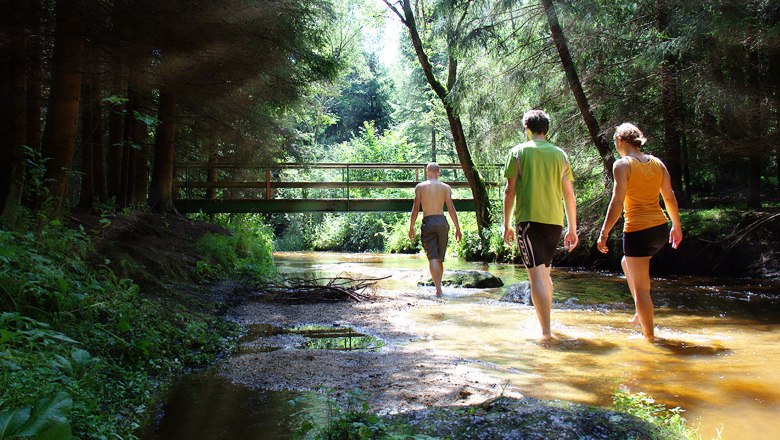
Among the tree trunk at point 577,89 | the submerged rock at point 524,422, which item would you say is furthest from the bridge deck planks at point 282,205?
the submerged rock at point 524,422

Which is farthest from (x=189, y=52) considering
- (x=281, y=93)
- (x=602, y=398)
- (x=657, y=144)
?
(x=657, y=144)

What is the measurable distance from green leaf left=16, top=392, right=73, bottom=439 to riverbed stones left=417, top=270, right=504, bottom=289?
768cm

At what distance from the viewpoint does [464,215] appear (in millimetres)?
22188

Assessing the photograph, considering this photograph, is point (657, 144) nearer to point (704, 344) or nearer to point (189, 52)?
point (704, 344)

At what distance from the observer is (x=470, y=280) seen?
9.46 metres

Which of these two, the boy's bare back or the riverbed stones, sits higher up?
the boy's bare back

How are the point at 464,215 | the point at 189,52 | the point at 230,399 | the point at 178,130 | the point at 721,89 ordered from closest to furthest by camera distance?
1. the point at 230,399
2. the point at 189,52
3. the point at 721,89
4. the point at 178,130
5. the point at 464,215

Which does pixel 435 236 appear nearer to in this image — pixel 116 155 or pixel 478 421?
pixel 116 155

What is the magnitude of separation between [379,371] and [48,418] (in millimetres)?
2183

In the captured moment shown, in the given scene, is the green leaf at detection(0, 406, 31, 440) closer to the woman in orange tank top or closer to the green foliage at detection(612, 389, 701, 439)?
the green foliage at detection(612, 389, 701, 439)

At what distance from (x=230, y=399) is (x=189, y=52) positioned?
567 cm

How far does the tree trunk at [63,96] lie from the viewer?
240 inches

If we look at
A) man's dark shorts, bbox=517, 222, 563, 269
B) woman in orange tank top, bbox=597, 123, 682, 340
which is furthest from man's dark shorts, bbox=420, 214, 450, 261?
woman in orange tank top, bbox=597, 123, 682, 340

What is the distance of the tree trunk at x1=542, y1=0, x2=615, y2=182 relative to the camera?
11.2 meters
